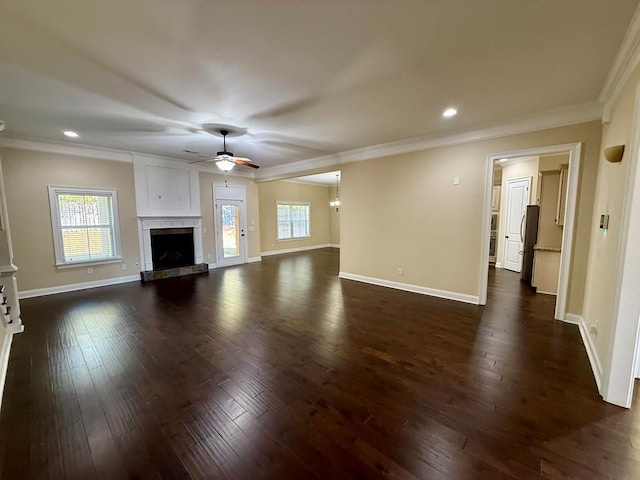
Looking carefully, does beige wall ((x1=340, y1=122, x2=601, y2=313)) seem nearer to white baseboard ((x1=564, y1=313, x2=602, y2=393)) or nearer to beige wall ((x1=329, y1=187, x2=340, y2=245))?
white baseboard ((x1=564, y1=313, x2=602, y2=393))

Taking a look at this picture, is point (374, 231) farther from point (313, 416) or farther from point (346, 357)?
point (313, 416)

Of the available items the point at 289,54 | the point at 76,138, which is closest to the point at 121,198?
the point at 76,138

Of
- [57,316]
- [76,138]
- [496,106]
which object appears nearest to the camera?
[496,106]

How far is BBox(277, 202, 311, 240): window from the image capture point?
997cm

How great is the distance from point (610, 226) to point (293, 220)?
8.75m

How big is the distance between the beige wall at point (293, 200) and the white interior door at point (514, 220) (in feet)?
21.3

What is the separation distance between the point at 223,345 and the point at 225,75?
283 centimetres

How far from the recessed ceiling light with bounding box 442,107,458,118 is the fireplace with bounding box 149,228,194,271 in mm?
6190

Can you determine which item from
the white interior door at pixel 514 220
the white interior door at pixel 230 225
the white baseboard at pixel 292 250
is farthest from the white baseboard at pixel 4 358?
the white interior door at pixel 514 220

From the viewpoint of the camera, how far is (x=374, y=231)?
215 inches

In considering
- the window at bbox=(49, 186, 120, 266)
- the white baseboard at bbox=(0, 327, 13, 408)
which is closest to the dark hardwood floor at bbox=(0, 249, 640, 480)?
the white baseboard at bbox=(0, 327, 13, 408)

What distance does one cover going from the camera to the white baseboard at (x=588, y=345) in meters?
2.37

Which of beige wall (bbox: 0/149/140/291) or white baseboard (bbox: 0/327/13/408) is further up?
beige wall (bbox: 0/149/140/291)

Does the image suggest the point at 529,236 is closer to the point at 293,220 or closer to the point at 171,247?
the point at 293,220
